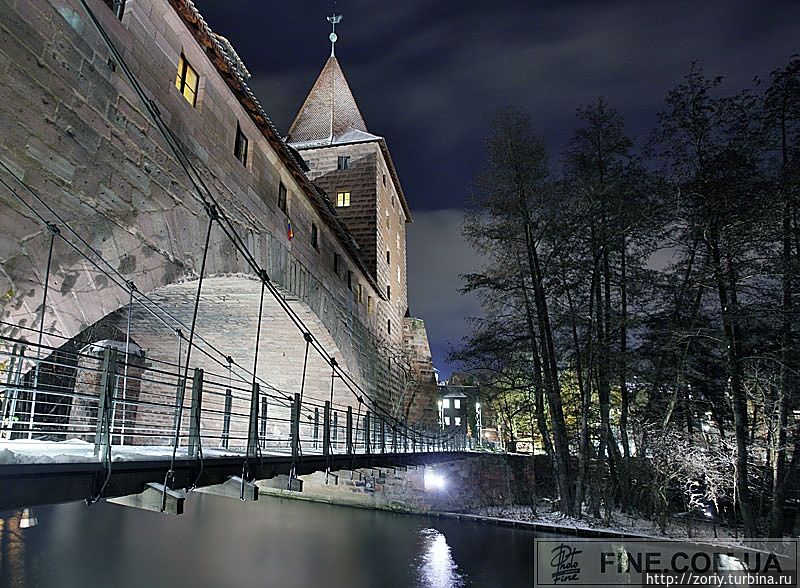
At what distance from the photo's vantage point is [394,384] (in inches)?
549

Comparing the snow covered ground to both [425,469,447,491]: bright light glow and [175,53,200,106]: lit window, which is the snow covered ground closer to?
[425,469,447,491]: bright light glow

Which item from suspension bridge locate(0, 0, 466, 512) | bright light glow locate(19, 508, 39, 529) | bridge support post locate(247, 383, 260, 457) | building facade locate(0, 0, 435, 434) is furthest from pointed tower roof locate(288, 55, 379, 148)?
bridge support post locate(247, 383, 260, 457)

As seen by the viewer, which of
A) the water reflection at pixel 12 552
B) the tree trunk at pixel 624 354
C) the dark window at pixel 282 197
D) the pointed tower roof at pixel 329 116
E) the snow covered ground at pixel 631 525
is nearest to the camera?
the water reflection at pixel 12 552

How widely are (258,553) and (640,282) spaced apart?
8.33 meters

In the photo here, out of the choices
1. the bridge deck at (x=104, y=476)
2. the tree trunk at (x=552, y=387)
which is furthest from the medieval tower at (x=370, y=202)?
the bridge deck at (x=104, y=476)

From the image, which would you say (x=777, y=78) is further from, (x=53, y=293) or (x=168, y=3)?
(x=53, y=293)

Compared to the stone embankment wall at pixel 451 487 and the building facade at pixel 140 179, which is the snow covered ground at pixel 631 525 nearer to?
the stone embankment wall at pixel 451 487

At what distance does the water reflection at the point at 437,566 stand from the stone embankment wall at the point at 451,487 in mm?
1659

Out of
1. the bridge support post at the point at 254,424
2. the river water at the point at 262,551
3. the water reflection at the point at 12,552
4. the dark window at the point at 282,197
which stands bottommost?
the river water at the point at 262,551

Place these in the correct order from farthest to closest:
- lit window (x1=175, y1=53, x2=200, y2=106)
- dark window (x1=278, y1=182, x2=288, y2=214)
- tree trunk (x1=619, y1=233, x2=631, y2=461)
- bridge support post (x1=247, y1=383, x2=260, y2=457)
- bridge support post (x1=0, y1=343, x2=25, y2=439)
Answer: tree trunk (x1=619, y1=233, x2=631, y2=461)
dark window (x1=278, y1=182, x2=288, y2=214)
lit window (x1=175, y1=53, x2=200, y2=106)
bridge support post (x1=247, y1=383, x2=260, y2=457)
bridge support post (x1=0, y1=343, x2=25, y2=439)

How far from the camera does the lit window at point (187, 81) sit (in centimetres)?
499

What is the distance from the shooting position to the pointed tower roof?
15.0 m

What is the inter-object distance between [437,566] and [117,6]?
7824 millimetres

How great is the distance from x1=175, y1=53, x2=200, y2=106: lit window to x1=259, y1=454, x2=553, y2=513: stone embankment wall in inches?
319
